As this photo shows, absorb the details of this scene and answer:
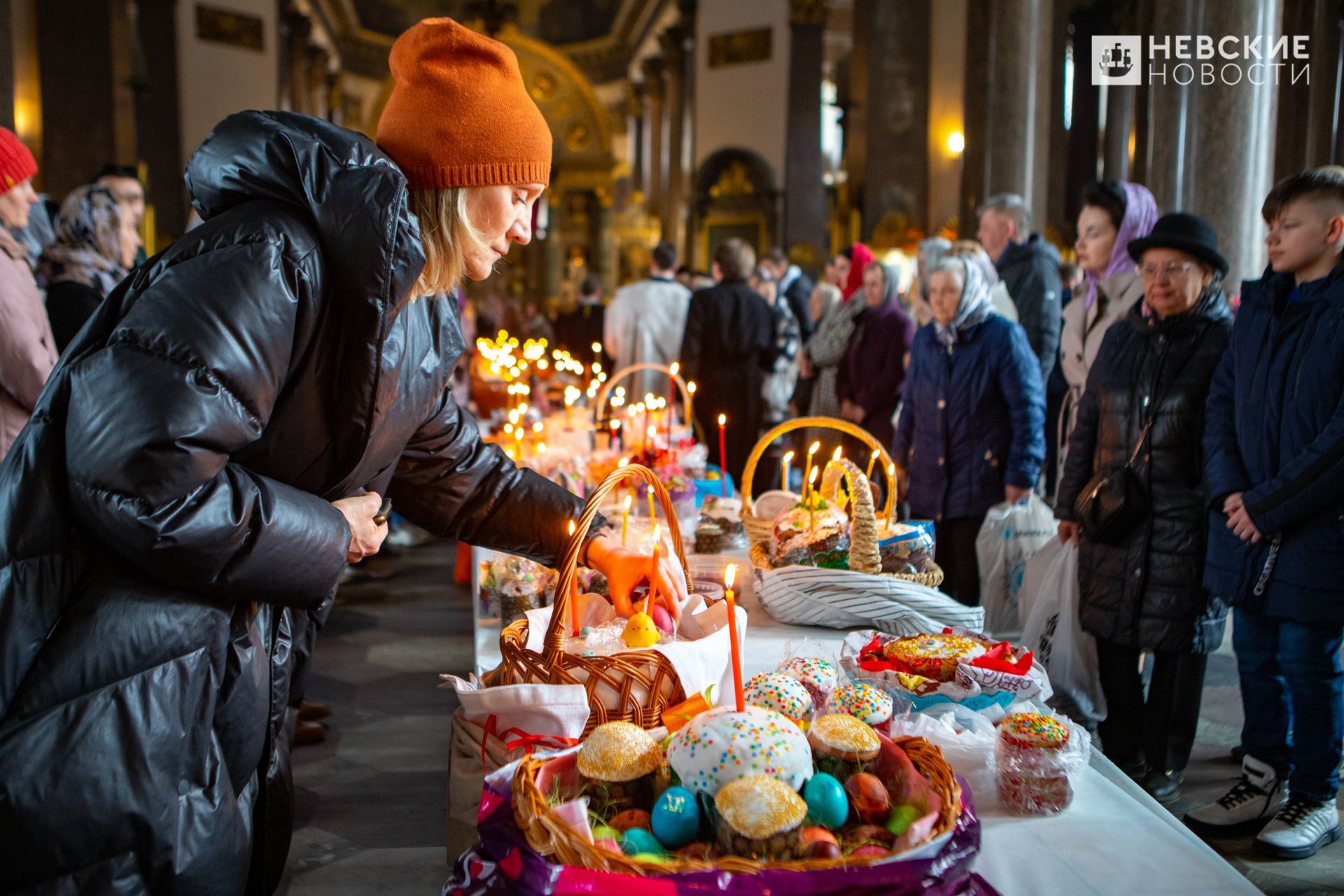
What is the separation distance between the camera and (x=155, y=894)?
4.31 feet

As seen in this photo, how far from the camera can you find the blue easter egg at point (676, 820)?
1.23 metres

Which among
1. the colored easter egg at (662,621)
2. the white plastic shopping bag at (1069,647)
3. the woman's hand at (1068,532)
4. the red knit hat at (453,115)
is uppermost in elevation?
the red knit hat at (453,115)

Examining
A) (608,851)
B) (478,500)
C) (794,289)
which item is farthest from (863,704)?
(794,289)

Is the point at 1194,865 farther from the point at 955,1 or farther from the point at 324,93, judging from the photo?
the point at 324,93

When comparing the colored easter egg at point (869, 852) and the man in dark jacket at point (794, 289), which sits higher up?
the man in dark jacket at point (794, 289)

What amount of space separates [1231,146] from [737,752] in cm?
520

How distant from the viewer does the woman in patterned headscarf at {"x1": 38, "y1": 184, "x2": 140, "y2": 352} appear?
13.7ft

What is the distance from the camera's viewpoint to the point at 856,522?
8.20 ft

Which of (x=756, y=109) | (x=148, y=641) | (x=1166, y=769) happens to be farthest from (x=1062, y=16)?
(x=148, y=641)

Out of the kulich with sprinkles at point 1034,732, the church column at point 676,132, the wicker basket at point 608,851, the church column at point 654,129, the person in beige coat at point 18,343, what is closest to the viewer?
→ the wicker basket at point 608,851

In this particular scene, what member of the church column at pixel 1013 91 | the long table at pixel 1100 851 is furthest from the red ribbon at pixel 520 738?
the church column at pixel 1013 91

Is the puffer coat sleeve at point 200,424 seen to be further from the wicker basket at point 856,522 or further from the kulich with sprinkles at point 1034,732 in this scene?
the wicker basket at point 856,522

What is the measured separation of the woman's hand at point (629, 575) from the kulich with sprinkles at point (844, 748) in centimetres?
53

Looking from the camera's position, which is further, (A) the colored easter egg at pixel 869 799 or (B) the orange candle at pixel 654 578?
(B) the orange candle at pixel 654 578
